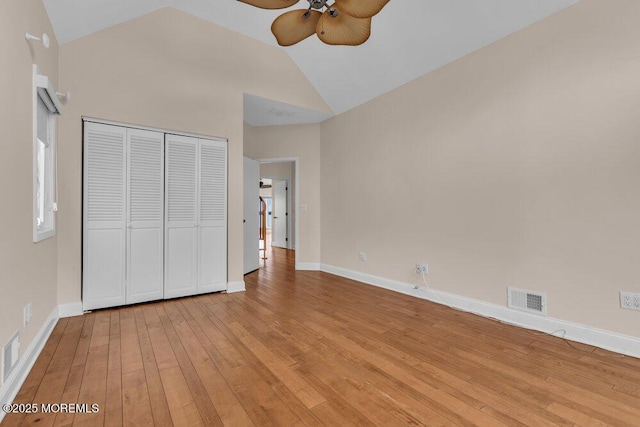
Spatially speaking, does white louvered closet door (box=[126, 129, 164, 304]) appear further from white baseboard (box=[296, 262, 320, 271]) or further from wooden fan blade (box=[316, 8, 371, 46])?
white baseboard (box=[296, 262, 320, 271])

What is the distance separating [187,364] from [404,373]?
154 cm

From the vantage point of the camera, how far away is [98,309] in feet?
10.6

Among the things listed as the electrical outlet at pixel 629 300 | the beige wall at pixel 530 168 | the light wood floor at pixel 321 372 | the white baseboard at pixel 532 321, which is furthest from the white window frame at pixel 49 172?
the electrical outlet at pixel 629 300

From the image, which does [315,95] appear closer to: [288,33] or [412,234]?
[288,33]

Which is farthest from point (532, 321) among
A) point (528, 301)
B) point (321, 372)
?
point (321, 372)

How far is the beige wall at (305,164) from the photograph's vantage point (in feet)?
18.5

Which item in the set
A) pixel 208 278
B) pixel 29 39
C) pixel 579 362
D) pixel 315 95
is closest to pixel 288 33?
pixel 29 39

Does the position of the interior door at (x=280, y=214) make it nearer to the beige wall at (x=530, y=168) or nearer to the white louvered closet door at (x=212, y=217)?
the white louvered closet door at (x=212, y=217)

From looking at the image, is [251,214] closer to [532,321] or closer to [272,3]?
[272,3]

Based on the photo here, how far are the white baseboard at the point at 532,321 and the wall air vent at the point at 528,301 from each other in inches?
2.0

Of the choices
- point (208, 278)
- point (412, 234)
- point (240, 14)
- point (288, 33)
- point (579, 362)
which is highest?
point (240, 14)

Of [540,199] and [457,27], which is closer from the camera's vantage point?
[540,199]

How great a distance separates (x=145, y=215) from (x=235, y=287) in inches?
58.3

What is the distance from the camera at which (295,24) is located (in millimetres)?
2367
